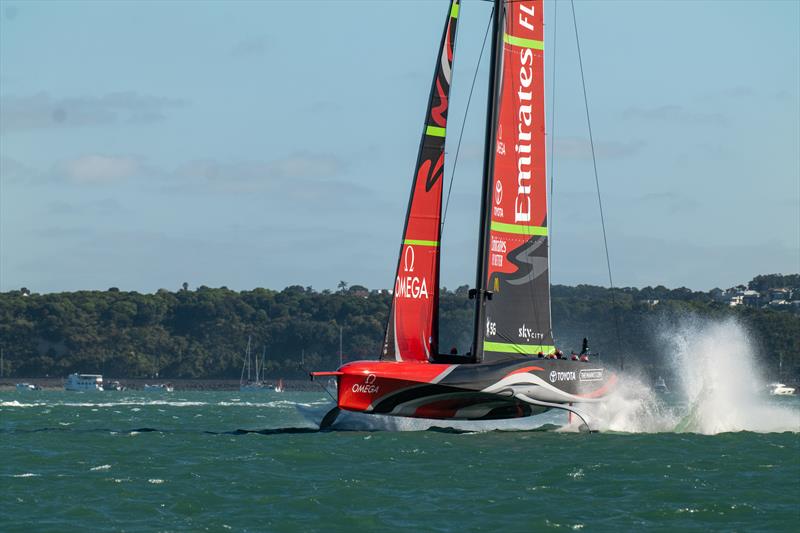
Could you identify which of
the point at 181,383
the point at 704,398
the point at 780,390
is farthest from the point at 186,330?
the point at 704,398

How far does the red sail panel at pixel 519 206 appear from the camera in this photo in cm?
3262

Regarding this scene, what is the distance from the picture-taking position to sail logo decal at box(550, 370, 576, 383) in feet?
104

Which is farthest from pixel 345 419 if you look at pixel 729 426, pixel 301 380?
pixel 301 380

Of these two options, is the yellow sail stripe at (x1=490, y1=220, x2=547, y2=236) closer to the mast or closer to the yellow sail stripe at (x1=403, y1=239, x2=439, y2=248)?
the mast

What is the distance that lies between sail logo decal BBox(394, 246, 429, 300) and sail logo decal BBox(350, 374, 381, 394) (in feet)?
8.61

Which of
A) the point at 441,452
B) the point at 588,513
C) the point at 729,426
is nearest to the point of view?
the point at 588,513

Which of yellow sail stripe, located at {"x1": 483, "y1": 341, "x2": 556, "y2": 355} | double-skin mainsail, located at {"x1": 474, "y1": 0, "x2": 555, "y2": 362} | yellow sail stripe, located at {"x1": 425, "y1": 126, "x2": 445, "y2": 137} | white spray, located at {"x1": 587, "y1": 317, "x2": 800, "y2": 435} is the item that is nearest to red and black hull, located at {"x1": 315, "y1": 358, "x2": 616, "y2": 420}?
yellow sail stripe, located at {"x1": 483, "y1": 341, "x2": 556, "y2": 355}

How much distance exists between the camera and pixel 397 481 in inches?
893

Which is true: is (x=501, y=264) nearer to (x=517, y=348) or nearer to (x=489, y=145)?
(x=517, y=348)

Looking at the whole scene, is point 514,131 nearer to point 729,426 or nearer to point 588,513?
point 729,426

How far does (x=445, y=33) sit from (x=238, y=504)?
1638 cm

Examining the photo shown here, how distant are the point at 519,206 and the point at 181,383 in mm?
137602

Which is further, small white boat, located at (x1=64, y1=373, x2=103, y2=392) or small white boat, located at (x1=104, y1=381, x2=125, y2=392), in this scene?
small white boat, located at (x1=104, y1=381, x2=125, y2=392)

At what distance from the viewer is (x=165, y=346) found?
566 ft
